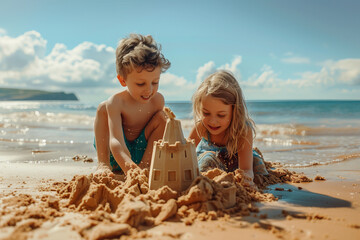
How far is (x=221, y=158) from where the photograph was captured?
3.65m

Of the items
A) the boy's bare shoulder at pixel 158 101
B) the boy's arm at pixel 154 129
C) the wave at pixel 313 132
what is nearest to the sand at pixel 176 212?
the boy's arm at pixel 154 129

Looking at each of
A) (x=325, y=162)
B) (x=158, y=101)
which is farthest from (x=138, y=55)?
(x=325, y=162)

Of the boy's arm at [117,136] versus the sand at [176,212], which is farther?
the boy's arm at [117,136]

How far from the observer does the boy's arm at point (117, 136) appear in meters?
2.96

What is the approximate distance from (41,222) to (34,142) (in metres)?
5.53

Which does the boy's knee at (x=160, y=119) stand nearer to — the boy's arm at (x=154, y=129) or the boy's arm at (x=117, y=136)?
the boy's arm at (x=154, y=129)

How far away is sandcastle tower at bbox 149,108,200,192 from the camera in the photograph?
2188 mm

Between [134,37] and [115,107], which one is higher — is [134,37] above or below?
above

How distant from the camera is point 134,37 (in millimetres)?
3436

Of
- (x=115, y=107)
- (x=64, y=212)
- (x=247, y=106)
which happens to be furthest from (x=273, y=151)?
(x=64, y=212)

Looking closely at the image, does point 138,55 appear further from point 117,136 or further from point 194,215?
point 194,215

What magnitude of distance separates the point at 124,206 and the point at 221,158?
6.31ft

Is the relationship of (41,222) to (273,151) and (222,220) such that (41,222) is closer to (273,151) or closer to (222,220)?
(222,220)

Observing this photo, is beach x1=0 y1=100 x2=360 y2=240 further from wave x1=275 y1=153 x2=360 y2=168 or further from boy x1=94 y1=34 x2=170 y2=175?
wave x1=275 y1=153 x2=360 y2=168
